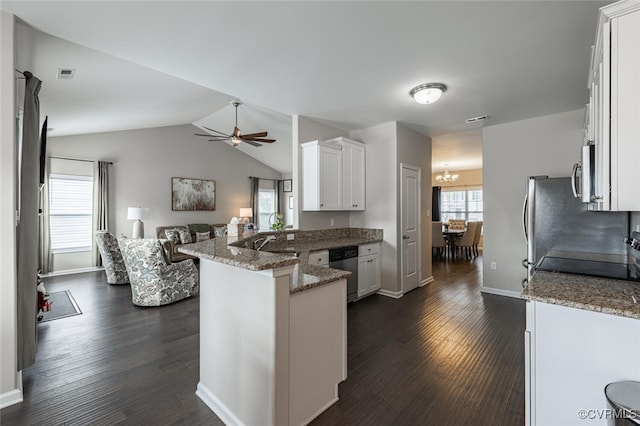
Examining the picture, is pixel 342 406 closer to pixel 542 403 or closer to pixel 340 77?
pixel 542 403

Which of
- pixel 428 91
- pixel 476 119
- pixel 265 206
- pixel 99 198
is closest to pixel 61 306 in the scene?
pixel 99 198

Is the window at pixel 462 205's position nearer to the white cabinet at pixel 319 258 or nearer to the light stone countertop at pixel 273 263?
the white cabinet at pixel 319 258

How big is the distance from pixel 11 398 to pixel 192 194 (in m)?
6.28

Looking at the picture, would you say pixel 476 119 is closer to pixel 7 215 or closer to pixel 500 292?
pixel 500 292

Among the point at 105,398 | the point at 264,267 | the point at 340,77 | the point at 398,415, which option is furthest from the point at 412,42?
the point at 105,398

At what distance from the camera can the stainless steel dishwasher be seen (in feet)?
12.1

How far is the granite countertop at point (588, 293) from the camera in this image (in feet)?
3.89

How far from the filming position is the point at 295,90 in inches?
126

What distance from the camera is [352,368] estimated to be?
238 centimetres

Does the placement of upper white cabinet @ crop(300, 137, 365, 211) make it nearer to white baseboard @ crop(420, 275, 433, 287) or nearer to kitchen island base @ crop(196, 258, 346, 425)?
white baseboard @ crop(420, 275, 433, 287)

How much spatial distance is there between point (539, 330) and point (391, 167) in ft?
10.7

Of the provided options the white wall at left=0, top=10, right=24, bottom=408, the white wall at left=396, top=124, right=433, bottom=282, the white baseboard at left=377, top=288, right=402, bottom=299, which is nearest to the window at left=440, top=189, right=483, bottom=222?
the white wall at left=396, top=124, right=433, bottom=282

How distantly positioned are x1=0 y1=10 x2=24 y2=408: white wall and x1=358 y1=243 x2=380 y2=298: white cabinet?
3.40 metres

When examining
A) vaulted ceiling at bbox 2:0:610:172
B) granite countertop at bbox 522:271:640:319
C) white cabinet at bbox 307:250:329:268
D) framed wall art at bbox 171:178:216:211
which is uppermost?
vaulted ceiling at bbox 2:0:610:172
